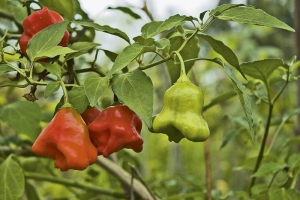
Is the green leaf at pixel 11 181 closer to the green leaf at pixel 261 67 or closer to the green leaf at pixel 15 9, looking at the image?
the green leaf at pixel 15 9

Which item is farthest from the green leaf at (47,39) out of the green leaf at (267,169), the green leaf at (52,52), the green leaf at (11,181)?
the green leaf at (267,169)

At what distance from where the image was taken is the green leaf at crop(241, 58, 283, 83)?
2.54ft

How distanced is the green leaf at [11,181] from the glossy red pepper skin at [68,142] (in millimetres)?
190

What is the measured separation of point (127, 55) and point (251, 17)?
157 millimetres

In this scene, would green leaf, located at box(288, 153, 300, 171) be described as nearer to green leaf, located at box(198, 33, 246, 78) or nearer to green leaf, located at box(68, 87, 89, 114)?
green leaf, located at box(198, 33, 246, 78)

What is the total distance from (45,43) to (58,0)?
0.65 ft

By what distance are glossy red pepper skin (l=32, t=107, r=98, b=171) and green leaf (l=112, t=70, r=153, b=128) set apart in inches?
2.6

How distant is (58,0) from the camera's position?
773mm

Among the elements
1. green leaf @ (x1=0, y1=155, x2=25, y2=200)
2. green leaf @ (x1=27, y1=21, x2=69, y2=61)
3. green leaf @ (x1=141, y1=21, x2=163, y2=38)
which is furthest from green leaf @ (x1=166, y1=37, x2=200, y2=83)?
green leaf @ (x1=0, y1=155, x2=25, y2=200)

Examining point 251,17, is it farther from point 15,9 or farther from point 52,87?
point 15,9

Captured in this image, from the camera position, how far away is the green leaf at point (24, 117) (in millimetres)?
902

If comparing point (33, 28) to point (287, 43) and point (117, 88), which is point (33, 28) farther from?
point (287, 43)

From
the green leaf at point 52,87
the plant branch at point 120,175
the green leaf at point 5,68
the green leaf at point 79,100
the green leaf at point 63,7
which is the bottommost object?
the plant branch at point 120,175

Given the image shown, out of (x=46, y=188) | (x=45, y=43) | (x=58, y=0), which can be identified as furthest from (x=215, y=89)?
(x=45, y=43)
